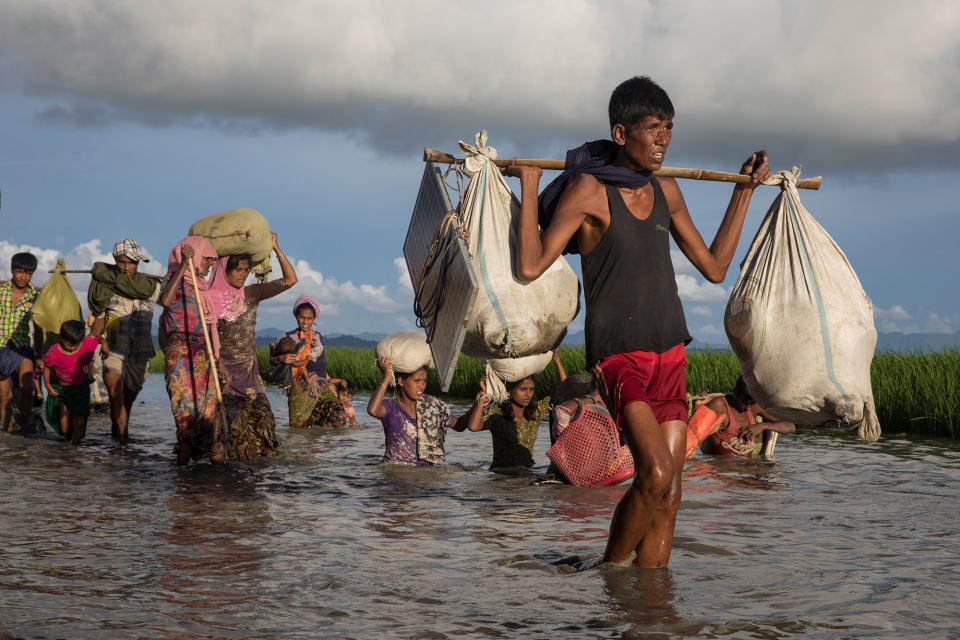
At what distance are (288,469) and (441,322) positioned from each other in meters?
3.93

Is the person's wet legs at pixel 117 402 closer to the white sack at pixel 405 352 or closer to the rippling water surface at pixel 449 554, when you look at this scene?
the rippling water surface at pixel 449 554

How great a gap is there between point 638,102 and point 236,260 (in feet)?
15.2

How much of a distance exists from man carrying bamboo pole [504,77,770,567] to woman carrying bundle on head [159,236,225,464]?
4.06 metres

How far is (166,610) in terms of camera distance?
366 centimetres

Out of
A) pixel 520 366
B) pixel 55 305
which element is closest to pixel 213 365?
pixel 520 366

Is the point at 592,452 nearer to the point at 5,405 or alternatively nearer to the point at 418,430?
the point at 418,430

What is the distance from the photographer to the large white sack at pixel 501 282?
423 centimetres

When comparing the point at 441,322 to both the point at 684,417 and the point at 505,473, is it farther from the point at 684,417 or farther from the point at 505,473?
the point at 505,473

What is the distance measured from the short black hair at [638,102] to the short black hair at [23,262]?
882cm

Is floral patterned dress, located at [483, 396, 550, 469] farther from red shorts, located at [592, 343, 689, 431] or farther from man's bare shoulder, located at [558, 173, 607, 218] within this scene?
man's bare shoulder, located at [558, 173, 607, 218]

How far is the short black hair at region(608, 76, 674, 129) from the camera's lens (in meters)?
3.74

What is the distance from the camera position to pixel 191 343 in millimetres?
7492

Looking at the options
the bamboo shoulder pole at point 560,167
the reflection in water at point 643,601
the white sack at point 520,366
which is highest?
the bamboo shoulder pole at point 560,167

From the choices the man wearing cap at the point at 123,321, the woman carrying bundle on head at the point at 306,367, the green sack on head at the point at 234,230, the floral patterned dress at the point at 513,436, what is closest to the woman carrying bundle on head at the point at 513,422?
the floral patterned dress at the point at 513,436
